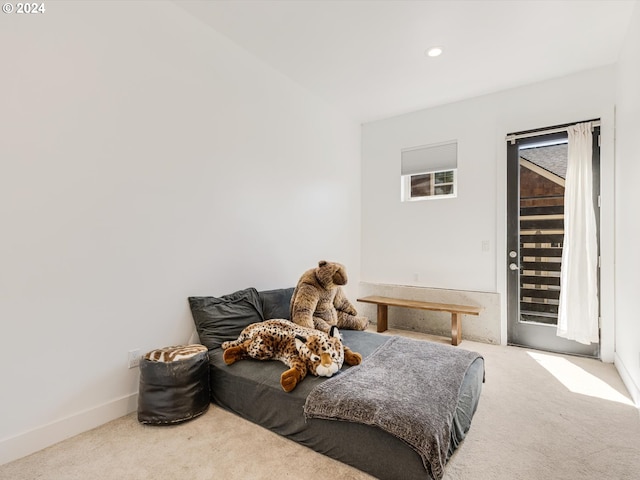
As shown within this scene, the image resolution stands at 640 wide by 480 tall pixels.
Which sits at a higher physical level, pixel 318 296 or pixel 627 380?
pixel 318 296

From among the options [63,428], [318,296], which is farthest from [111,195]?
[318,296]

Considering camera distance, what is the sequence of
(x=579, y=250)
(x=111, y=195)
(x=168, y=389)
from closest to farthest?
1. (x=168, y=389)
2. (x=111, y=195)
3. (x=579, y=250)

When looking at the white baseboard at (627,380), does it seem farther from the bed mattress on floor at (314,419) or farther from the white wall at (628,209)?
the bed mattress on floor at (314,419)

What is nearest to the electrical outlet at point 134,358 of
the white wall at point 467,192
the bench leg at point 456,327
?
the bench leg at point 456,327

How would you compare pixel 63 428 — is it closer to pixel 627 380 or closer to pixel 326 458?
pixel 326 458

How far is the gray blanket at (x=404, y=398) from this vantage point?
4.82ft

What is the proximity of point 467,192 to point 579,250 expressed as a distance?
49.4 inches

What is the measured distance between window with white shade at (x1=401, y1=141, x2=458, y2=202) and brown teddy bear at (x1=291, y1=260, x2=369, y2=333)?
2.04 metres

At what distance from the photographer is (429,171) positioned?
13.8 feet

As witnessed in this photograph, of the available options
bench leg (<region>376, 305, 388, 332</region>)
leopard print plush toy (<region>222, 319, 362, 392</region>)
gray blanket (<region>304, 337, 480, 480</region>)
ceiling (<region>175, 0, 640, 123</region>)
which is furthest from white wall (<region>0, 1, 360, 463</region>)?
bench leg (<region>376, 305, 388, 332</region>)

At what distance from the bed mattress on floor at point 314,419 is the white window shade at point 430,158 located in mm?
2543

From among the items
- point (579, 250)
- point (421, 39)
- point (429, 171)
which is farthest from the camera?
point (429, 171)

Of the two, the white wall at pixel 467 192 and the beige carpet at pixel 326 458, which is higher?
the white wall at pixel 467 192

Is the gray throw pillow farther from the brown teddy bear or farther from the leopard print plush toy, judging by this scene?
the brown teddy bear
